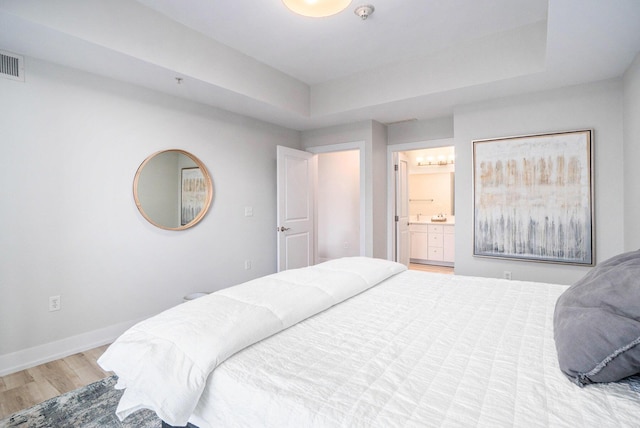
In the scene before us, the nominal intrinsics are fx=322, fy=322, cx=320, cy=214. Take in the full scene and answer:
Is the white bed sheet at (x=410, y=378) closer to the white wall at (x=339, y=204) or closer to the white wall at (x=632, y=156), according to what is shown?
the white wall at (x=632, y=156)

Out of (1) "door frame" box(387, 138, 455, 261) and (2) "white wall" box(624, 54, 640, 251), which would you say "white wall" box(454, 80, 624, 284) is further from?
(1) "door frame" box(387, 138, 455, 261)

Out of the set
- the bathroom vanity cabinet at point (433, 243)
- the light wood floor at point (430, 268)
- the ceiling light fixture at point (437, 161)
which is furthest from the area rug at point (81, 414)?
the ceiling light fixture at point (437, 161)

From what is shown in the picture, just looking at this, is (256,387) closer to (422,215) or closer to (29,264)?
(29,264)

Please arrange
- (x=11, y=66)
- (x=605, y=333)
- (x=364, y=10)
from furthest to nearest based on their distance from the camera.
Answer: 1. (x=364, y=10)
2. (x=11, y=66)
3. (x=605, y=333)

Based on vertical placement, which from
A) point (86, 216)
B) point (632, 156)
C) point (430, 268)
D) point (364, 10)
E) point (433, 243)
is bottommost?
point (430, 268)

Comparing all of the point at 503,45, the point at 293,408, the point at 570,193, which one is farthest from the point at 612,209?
the point at 293,408

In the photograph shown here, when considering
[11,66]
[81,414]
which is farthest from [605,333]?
[11,66]

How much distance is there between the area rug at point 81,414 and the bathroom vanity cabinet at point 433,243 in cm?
528

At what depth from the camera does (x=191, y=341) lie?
43.7 inches

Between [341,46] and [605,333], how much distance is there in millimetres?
3043

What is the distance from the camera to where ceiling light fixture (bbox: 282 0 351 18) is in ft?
6.16

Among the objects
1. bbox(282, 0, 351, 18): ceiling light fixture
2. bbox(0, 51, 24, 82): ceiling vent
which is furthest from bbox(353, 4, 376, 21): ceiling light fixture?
bbox(0, 51, 24, 82): ceiling vent

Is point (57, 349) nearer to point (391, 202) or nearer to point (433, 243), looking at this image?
point (391, 202)

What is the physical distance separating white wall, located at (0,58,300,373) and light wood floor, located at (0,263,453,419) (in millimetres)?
135
